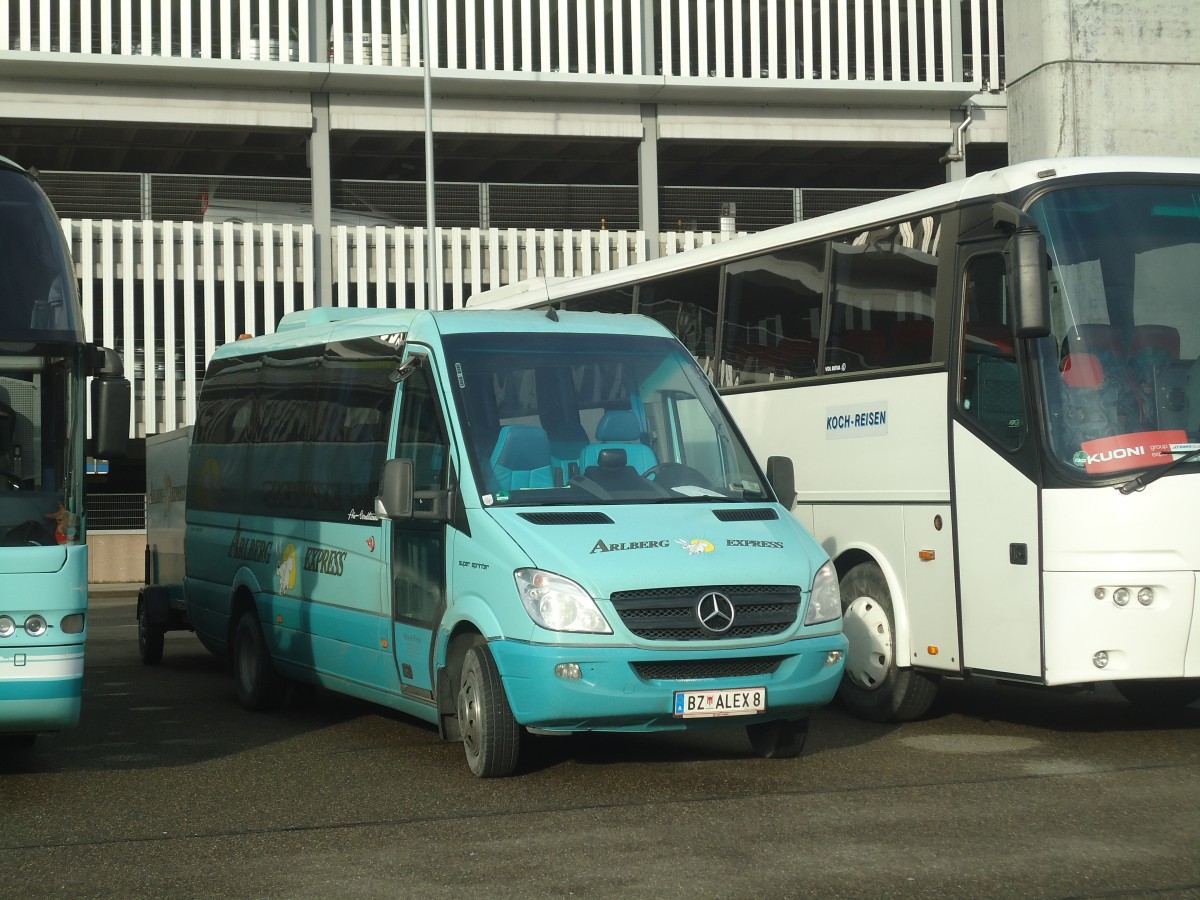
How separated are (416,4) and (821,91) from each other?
828 cm

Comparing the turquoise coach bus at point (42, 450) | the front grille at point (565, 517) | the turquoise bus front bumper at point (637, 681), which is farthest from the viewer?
the front grille at point (565, 517)

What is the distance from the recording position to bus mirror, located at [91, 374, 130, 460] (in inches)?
350

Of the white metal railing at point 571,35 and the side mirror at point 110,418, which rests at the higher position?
the white metal railing at point 571,35

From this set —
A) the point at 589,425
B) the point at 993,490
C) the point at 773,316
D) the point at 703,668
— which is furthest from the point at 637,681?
the point at 773,316

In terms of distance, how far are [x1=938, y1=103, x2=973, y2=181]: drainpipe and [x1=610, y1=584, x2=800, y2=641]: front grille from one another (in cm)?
2715

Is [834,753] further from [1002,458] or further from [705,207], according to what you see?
[705,207]

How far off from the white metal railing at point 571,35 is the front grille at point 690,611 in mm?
25531

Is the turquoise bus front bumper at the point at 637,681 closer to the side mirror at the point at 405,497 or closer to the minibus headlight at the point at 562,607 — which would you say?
the minibus headlight at the point at 562,607

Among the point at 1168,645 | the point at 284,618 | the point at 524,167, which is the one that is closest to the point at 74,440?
the point at 284,618

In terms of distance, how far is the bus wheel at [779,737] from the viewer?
364 inches

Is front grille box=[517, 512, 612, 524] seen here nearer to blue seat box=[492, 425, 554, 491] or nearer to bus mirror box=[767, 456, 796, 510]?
blue seat box=[492, 425, 554, 491]

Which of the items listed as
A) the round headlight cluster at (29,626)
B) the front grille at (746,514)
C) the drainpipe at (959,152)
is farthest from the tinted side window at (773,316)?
the drainpipe at (959,152)

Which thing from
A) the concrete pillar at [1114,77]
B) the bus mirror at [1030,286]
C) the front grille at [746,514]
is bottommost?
the front grille at [746,514]

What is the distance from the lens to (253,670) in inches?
482
